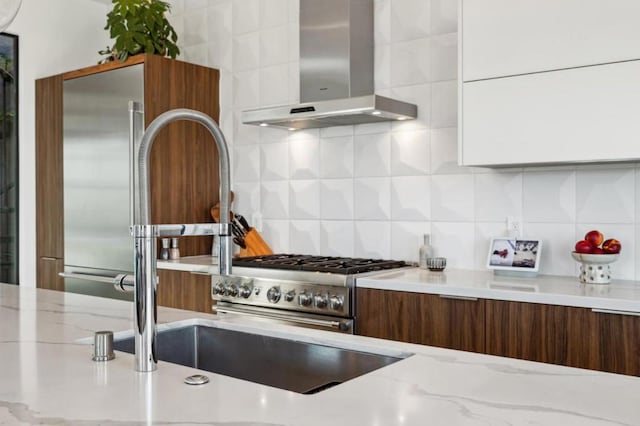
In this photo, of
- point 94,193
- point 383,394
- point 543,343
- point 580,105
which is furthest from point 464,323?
point 94,193

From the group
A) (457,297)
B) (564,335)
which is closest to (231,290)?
(457,297)

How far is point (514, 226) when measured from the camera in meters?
3.02

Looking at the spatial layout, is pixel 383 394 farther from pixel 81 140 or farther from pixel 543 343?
pixel 81 140

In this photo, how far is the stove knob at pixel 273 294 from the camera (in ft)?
10.1

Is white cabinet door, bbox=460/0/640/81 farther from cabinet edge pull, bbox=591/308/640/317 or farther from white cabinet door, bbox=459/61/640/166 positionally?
cabinet edge pull, bbox=591/308/640/317

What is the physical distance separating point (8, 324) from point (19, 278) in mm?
2849

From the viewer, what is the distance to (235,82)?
4137 millimetres

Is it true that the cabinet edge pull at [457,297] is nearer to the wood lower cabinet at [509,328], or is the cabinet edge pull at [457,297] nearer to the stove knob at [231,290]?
the wood lower cabinet at [509,328]

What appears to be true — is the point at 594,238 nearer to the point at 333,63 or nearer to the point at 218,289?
the point at 333,63

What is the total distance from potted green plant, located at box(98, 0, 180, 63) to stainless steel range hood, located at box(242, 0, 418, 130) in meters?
0.95

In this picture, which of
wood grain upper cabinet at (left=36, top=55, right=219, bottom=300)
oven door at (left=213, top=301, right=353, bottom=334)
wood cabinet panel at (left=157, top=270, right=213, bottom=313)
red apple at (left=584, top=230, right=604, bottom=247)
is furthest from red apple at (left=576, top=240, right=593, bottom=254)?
wood grain upper cabinet at (left=36, top=55, right=219, bottom=300)

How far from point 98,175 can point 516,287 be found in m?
2.62

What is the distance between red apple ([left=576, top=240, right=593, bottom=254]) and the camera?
2596 mm

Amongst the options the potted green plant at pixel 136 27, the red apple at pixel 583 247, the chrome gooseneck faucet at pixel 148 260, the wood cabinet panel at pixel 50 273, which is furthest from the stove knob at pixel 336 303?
the wood cabinet panel at pixel 50 273
